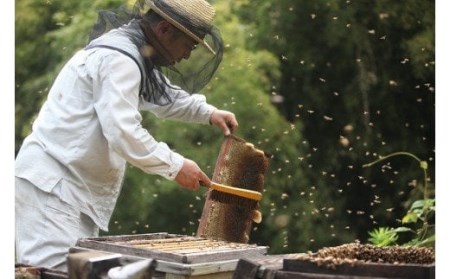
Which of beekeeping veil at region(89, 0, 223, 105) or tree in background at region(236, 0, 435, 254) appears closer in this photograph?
beekeeping veil at region(89, 0, 223, 105)

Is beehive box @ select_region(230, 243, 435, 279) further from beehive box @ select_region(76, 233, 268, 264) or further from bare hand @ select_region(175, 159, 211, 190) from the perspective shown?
bare hand @ select_region(175, 159, 211, 190)

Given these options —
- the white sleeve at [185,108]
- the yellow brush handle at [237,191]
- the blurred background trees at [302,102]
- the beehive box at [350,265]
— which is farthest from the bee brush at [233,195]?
the blurred background trees at [302,102]

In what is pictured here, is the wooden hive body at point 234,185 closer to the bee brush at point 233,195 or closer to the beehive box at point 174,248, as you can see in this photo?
the bee brush at point 233,195

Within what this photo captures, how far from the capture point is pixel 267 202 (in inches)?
268

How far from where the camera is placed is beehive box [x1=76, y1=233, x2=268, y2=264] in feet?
8.68

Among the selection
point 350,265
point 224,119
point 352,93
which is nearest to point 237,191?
point 224,119

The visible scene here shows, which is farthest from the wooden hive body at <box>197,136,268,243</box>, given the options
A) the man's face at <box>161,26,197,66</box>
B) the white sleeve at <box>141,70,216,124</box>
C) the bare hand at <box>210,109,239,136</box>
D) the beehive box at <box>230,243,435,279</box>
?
the beehive box at <box>230,243,435,279</box>

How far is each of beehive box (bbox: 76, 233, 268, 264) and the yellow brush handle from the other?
0.93 feet

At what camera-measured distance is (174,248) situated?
2789 millimetres

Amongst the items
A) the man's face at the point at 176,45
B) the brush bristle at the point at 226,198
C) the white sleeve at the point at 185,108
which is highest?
the man's face at the point at 176,45

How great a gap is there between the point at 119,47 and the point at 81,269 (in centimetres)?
100

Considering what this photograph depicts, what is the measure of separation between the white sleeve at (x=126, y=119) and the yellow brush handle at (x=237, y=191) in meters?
0.22

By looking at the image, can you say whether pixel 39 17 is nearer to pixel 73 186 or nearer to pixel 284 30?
pixel 284 30

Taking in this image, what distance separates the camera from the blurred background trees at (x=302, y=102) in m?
6.56
